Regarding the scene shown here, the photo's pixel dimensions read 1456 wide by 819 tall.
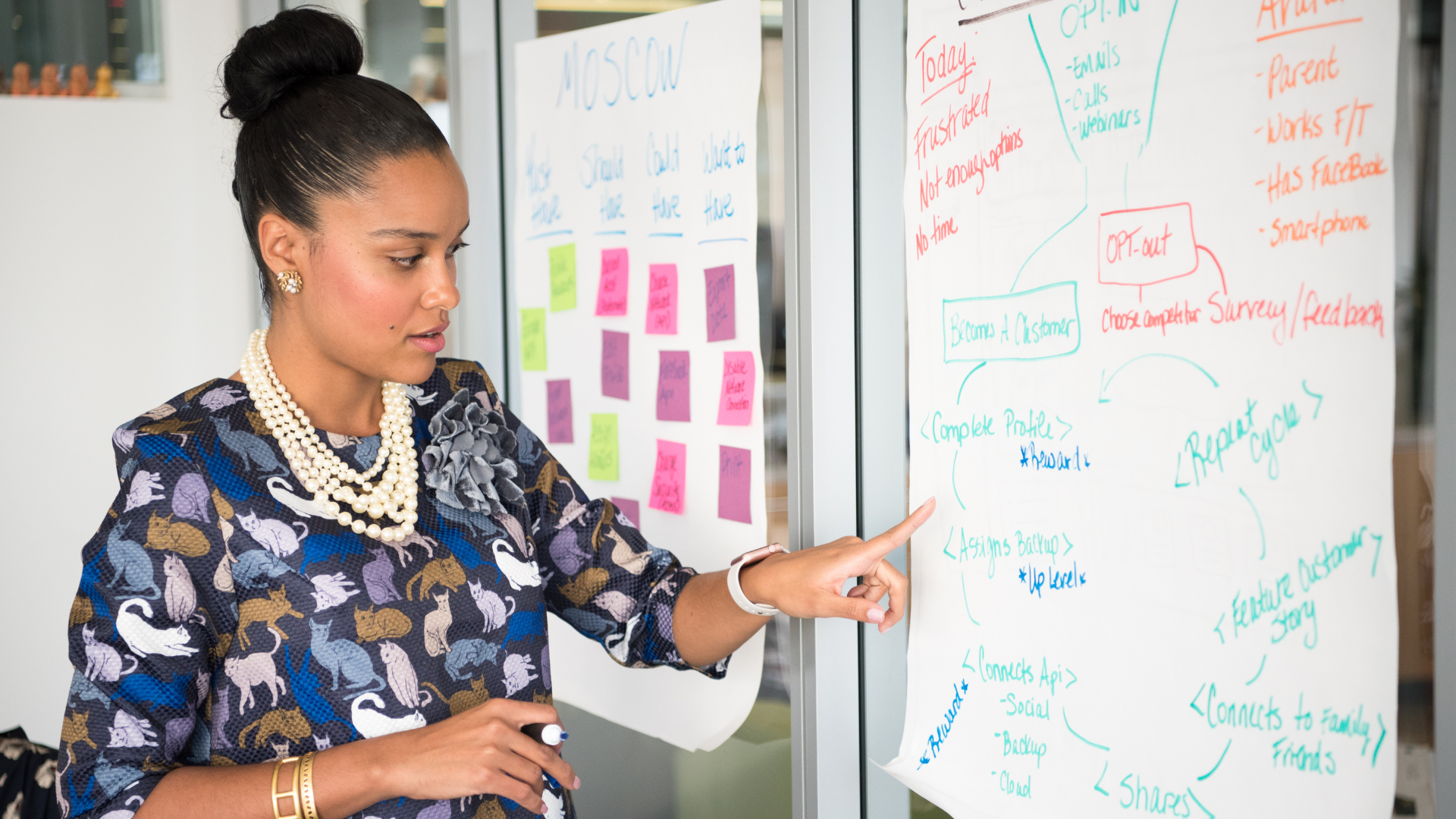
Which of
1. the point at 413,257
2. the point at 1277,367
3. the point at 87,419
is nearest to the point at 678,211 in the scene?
the point at 413,257

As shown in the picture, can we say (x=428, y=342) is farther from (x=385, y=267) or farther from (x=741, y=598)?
(x=741, y=598)

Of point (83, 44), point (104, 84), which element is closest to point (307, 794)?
point (104, 84)

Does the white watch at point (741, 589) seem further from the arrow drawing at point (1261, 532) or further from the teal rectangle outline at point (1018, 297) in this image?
the arrow drawing at point (1261, 532)

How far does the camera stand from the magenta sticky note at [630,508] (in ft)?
5.68

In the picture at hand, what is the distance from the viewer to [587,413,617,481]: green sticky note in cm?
177

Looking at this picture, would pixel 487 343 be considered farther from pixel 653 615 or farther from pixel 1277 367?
pixel 1277 367

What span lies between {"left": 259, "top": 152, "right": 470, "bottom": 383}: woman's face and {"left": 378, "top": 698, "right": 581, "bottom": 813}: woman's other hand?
376 millimetres

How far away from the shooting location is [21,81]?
8.39 feet

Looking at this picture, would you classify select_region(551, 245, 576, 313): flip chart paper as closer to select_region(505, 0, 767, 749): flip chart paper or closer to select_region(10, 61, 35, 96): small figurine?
select_region(505, 0, 767, 749): flip chart paper

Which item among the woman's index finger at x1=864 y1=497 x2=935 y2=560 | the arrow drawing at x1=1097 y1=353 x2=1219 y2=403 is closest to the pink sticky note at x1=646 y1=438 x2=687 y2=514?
the woman's index finger at x1=864 y1=497 x2=935 y2=560

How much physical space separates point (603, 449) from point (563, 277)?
0.34 m

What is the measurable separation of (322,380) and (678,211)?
2.08 ft

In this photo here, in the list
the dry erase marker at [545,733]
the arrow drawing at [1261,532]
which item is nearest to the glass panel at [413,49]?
the dry erase marker at [545,733]

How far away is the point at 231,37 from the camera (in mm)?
2615
